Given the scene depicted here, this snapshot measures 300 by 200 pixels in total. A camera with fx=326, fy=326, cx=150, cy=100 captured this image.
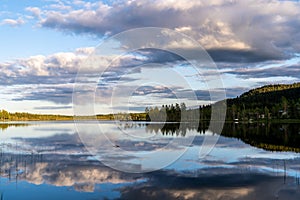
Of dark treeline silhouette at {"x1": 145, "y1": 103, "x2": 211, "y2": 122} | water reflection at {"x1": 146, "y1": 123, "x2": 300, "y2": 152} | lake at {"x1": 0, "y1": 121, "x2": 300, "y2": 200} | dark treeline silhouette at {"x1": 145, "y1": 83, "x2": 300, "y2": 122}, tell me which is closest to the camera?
lake at {"x1": 0, "y1": 121, "x2": 300, "y2": 200}

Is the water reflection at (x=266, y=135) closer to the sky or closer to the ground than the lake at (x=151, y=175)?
closer to the sky

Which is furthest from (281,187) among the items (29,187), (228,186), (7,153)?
(7,153)

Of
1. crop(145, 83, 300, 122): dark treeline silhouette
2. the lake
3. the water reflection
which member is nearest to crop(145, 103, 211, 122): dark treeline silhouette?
crop(145, 83, 300, 122): dark treeline silhouette

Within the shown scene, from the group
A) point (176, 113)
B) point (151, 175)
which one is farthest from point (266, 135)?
point (176, 113)

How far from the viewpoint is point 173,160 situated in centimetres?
2472

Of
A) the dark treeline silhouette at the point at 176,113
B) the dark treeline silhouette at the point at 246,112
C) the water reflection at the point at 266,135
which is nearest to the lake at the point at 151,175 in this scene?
the water reflection at the point at 266,135

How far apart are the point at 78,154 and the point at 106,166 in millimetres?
6908

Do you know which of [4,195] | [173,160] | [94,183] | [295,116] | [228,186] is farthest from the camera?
[295,116]

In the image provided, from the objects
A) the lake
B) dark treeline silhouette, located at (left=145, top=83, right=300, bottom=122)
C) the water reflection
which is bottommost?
the lake

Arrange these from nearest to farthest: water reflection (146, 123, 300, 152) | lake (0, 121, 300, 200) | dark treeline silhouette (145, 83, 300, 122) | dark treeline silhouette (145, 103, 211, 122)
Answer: lake (0, 121, 300, 200), water reflection (146, 123, 300, 152), dark treeline silhouette (145, 83, 300, 122), dark treeline silhouette (145, 103, 211, 122)

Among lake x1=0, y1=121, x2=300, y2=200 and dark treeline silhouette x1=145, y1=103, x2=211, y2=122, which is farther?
dark treeline silhouette x1=145, y1=103, x2=211, y2=122

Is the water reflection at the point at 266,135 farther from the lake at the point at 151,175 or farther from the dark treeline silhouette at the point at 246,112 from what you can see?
the dark treeline silhouette at the point at 246,112

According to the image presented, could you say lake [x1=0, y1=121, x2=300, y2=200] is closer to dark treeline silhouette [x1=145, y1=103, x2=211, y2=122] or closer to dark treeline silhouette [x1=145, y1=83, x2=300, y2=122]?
dark treeline silhouette [x1=145, y1=83, x2=300, y2=122]

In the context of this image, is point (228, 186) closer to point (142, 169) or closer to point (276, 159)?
point (142, 169)
